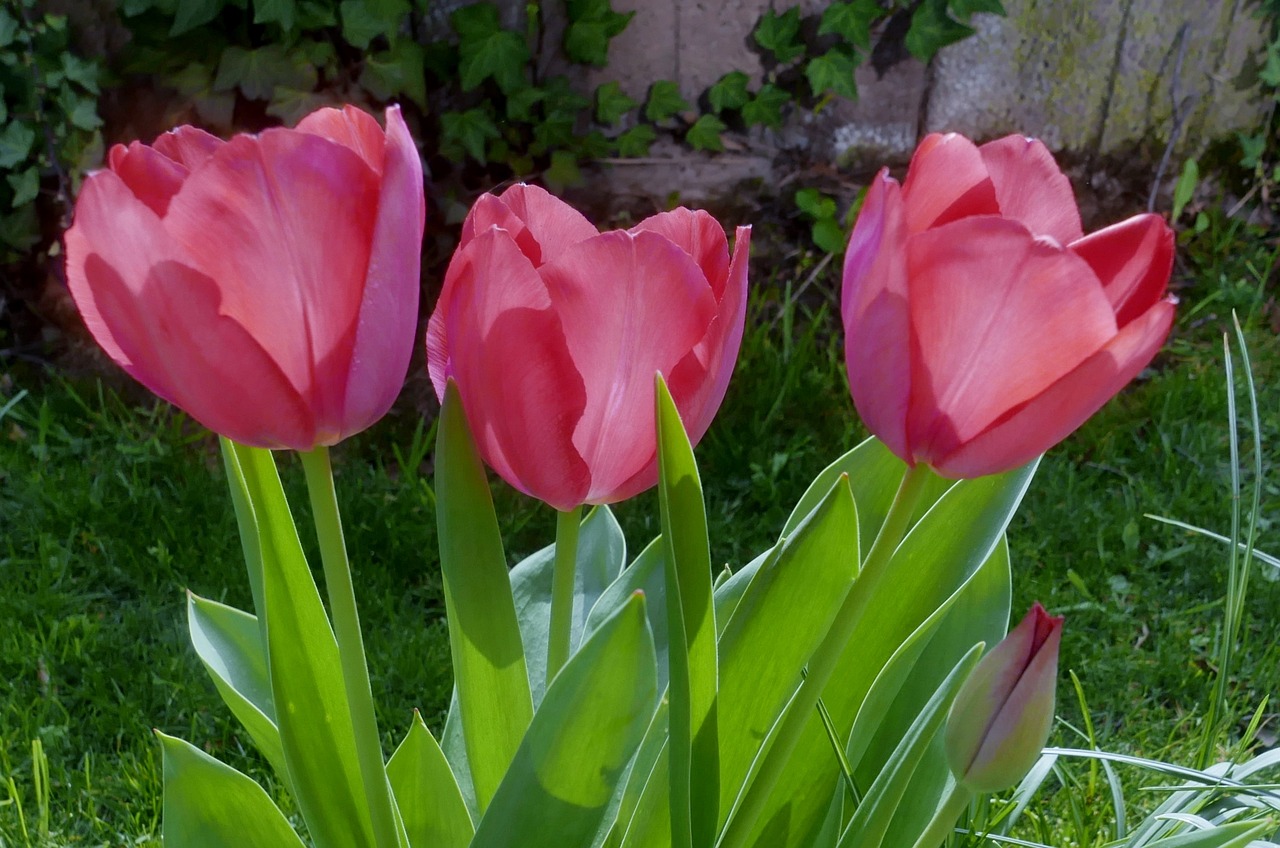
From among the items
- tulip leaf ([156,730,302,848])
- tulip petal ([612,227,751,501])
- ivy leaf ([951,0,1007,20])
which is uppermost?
tulip petal ([612,227,751,501])

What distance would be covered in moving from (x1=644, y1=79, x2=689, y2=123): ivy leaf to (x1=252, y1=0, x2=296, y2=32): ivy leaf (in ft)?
2.48

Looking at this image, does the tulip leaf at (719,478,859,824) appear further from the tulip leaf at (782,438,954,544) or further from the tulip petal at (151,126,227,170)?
the tulip petal at (151,126,227,170)

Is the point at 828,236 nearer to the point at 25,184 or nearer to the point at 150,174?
the point at 25,184

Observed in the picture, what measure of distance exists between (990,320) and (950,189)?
0.07 meters

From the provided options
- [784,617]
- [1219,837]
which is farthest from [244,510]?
[1219,837]

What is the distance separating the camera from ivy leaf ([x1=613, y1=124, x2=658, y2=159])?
251cm

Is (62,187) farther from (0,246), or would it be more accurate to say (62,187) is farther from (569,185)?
(569,185)

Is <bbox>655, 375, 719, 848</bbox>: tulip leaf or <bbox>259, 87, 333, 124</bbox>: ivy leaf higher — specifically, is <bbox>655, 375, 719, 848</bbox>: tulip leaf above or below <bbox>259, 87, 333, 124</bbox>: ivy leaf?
above

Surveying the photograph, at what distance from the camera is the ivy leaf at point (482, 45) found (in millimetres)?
2318

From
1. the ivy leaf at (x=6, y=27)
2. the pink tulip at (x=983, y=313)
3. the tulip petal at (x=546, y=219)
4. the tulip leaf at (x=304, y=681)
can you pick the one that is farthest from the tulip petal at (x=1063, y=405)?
the ivy leaf at (x=6, y=27)

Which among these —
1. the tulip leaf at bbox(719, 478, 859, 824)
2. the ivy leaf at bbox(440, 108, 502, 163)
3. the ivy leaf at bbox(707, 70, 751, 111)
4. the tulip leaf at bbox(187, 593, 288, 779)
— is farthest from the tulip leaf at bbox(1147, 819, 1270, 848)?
the ivy leaf at bbox(707, 70, 751, 111)

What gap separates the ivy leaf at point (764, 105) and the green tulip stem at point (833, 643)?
2.11m

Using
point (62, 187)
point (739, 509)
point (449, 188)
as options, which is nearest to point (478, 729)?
point (739, 509)

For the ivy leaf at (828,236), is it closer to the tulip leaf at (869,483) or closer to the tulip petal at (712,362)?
the tulip leaf at (869,483)
